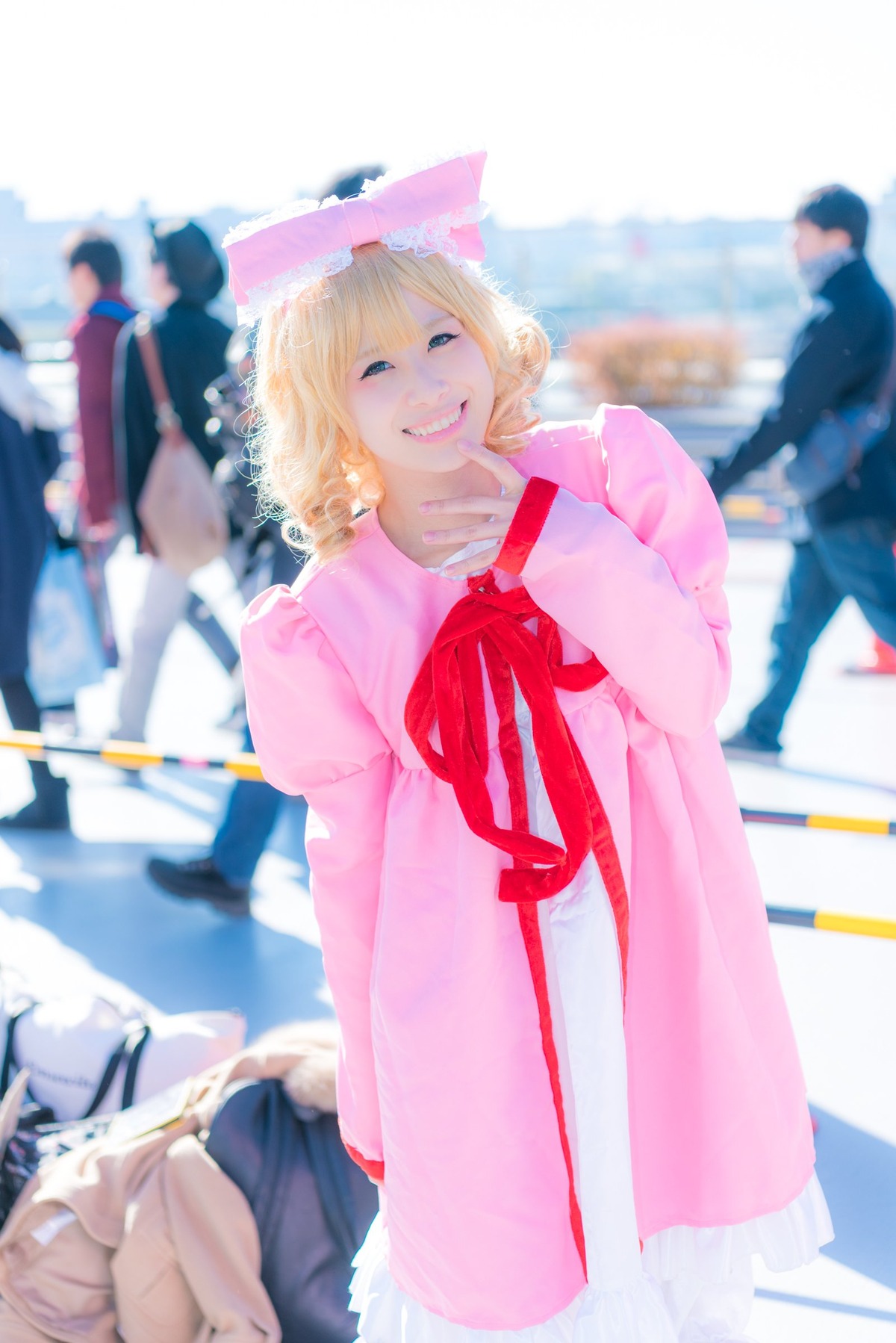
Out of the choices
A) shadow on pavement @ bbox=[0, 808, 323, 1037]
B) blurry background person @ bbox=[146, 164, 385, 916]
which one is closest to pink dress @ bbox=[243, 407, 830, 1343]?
shadow on pavement @ bbox=[0, 808, 323, 1037]

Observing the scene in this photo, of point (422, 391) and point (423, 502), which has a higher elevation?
point (422, 391)

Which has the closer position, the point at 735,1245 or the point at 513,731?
the point at 513,731

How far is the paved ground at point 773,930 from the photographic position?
6.48 feet

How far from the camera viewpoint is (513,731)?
4.24ft

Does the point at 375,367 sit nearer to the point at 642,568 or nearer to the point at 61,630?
the point at 642,568

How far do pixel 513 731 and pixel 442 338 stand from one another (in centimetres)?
42

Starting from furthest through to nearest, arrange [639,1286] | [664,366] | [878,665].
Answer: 1. [664,366]
2. [878,665]
3. [639,1286]


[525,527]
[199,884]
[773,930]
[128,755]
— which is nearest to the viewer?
[525,527]

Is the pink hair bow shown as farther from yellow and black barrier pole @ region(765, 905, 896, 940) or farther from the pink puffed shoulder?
yellow and black barrier pole @ region(765, 905, 896, 940)

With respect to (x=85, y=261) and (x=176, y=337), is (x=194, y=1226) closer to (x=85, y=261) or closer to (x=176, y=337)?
(x=176, y=337)

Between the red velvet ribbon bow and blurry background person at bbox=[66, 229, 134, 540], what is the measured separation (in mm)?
3300

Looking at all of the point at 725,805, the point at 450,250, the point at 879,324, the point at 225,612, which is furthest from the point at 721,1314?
the point at 225,612

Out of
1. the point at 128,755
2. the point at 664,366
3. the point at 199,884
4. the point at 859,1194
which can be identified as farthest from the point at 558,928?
the point at 664,366

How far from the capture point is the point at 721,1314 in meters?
1.57
